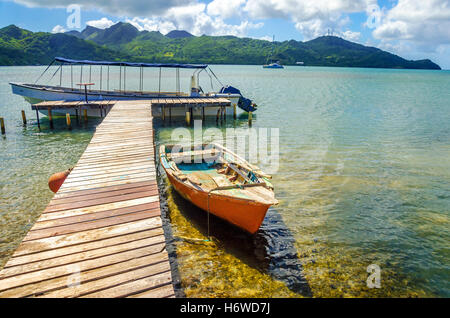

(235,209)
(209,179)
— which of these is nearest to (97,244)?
(235,209)

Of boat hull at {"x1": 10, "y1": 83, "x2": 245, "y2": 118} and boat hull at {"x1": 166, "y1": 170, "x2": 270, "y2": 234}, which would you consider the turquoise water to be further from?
boat hull at {"x1": 10, "y1": 83, "x2": 245, "y2": 118}

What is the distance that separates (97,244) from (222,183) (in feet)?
20.0

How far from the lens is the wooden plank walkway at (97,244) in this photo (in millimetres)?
4512

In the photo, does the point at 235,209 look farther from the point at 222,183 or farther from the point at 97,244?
the point at 97,244

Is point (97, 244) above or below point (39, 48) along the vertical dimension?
below

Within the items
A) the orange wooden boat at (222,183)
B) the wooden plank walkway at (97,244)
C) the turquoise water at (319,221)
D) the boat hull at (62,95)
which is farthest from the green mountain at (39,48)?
the wooden plank walkway at (97,244)

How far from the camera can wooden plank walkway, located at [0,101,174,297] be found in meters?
4.51

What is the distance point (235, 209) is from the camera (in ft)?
28.7
